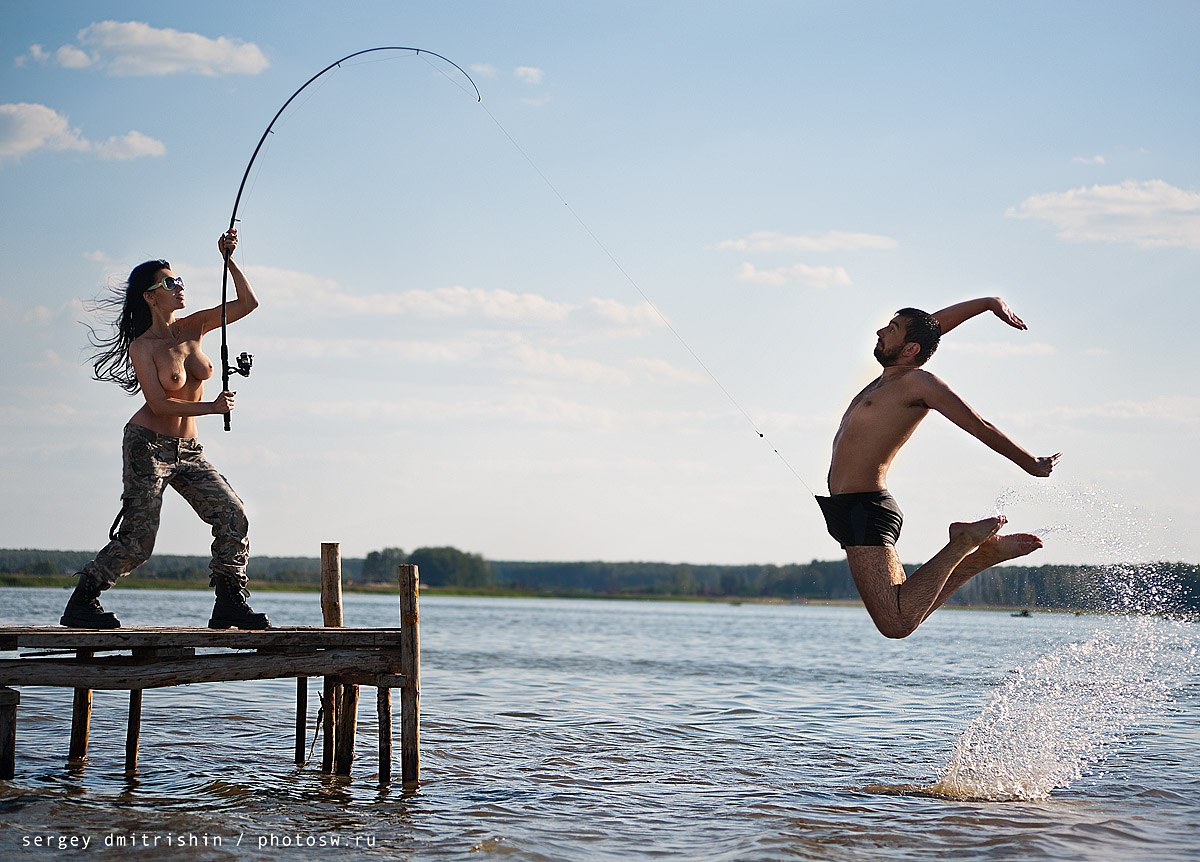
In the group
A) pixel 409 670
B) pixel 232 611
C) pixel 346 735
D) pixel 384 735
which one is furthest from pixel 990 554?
pixel 346 735

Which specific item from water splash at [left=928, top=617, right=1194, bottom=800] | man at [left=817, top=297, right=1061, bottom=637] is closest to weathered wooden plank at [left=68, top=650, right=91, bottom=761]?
man at [left=817, top=297, right=1061, bottom=637]

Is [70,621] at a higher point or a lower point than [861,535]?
lower

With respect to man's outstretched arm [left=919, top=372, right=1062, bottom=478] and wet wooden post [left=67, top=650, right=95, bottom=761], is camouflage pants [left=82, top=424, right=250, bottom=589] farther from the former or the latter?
man's outstretched arm [left=919, top=372, right=1062, bottom=478]

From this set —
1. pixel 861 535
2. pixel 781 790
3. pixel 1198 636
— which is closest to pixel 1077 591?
pixel 781 790

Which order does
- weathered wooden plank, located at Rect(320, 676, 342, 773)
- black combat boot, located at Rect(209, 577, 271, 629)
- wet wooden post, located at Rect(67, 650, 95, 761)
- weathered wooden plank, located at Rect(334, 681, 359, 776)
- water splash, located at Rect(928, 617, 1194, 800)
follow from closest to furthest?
black combat boot, located at Rect(209, 577, 271, 629) < weathered wooden plank, located at Rect(334, 681, 359, 776) < water splash, located at Rect(928, 617, 1194, 800) < weathered wooden plank, located at Rect(320, 676, 342, 773) < wet wooden post, located at Rect(67, 650, 95, 761)

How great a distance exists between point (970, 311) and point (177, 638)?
624cm

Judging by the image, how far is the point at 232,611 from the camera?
9328mm

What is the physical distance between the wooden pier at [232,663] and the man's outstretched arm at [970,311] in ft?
15.8

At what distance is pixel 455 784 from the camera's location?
1129 centimetres

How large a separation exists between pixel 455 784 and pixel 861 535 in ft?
16.1

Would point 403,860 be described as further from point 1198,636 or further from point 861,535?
point 1198,636

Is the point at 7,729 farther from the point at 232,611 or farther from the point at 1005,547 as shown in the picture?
the point at 1005,547

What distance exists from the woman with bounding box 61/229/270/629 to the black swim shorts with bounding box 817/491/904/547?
431 cm

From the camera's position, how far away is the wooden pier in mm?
9062
